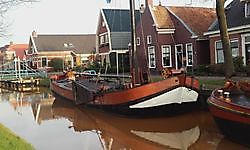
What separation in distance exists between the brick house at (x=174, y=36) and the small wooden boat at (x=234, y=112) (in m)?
16.8

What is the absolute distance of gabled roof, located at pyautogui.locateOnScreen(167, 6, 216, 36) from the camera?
99.3 ft

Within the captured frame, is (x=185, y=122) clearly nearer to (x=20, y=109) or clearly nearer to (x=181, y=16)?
(x=20, y=109)

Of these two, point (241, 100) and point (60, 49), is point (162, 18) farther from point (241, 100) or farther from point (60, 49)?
point (60, 49)

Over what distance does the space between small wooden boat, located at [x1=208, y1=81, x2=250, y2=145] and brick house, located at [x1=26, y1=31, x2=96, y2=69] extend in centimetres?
4485

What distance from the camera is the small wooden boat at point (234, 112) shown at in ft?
33.1

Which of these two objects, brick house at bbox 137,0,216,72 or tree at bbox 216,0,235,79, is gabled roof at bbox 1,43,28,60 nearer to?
brick house at bbox 137,0,216,72

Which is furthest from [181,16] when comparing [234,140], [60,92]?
[234,140]

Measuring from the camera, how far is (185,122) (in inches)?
608

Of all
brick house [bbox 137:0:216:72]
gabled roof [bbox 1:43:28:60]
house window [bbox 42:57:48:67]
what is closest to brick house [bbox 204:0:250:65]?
brick house [bbox 137:0:216:72]

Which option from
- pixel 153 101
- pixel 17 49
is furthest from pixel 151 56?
pixel 17 49

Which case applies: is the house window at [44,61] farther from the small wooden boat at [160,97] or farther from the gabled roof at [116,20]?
the small wooden boat at [160,97]

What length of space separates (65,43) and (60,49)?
188cm

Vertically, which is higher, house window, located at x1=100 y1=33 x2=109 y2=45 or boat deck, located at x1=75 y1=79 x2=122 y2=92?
house window, located at x1=100 y1=33 x2=109 y2=45

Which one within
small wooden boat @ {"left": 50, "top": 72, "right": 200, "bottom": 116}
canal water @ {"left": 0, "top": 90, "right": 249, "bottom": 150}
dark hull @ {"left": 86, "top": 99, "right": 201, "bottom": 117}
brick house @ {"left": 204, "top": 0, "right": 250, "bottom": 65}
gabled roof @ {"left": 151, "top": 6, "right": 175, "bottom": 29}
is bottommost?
canal water @ {"left": 0, "top": 90, "right": 249, "bottom": 150}
